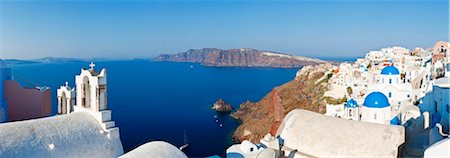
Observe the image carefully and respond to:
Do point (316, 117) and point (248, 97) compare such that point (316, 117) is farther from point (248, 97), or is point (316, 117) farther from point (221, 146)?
point (248, 97)

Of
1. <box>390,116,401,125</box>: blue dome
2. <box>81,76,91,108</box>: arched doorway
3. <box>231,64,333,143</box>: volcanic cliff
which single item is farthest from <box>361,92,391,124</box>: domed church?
<box>231,64,333,143</box>: volcanic cliff

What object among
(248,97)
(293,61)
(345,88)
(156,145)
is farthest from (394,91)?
(293,61)

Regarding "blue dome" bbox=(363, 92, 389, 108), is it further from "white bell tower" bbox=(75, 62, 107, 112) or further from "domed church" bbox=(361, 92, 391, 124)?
"white bell tower" bbox=(75, 62, 107, 112)

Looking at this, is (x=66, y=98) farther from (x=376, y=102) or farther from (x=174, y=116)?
(x=174, y=116)

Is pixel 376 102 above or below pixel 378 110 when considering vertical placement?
above

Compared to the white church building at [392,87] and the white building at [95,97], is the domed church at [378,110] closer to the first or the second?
the white church building at [392,87]

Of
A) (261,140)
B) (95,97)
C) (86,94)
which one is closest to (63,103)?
(86,94)

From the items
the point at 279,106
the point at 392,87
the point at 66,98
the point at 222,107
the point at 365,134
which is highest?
the point at 66,98
